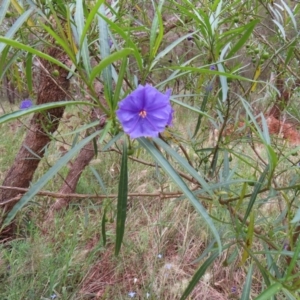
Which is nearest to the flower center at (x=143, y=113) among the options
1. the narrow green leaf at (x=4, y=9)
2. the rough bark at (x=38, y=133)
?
the narrow green leaf at (x=4, y=9)

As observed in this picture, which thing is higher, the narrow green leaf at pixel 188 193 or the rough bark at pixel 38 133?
the narrow green leaf at pixel 188 193

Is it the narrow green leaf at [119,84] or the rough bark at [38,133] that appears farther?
the rough bark at [38,133]

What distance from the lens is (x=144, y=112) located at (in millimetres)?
648

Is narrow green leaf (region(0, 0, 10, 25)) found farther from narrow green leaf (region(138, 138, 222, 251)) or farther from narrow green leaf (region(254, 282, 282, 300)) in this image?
narrow green leaf (region(254, 282, 282, 300))

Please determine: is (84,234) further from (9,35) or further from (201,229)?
(9,35)

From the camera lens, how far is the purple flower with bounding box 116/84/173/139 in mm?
588

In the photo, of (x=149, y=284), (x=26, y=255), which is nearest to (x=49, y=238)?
(x=26, y=255)

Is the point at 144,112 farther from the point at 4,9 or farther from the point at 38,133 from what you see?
the point at 38,133

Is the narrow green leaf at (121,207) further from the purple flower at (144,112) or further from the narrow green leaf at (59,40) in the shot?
the narrow green leaf at (59,40)

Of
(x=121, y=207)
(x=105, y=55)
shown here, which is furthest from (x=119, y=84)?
(x=121, y=207)

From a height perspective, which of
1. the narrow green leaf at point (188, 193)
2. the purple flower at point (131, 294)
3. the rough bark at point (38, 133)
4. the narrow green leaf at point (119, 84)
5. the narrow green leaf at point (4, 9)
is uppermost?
the narrow green leaf at point (4, 9)

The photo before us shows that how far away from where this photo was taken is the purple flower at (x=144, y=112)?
1.93 ft

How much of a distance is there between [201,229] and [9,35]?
175 centimetres

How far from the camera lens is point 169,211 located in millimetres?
2262
